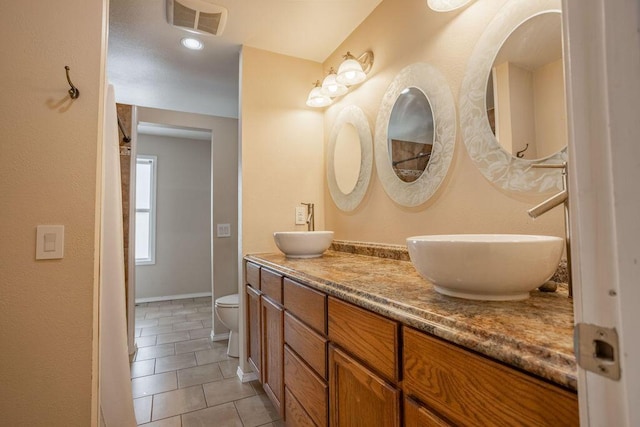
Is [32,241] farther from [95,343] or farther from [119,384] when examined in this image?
[119,384]

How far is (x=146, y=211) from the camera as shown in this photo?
4.46 m

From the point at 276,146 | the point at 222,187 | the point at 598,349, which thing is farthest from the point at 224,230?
the point at 598,349

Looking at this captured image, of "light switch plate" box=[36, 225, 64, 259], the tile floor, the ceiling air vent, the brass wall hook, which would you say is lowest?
the tile floor

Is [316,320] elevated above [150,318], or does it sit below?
above

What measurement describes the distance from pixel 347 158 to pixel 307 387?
152cm

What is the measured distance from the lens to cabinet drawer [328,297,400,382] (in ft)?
2.64

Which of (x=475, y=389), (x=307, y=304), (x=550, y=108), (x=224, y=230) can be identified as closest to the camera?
(x=475, y=389)

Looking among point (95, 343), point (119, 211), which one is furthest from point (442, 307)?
point (119, 211)

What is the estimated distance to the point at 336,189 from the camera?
7.73ft

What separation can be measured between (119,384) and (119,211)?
82 centimetres

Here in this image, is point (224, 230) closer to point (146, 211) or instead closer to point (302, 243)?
point (302, 243)

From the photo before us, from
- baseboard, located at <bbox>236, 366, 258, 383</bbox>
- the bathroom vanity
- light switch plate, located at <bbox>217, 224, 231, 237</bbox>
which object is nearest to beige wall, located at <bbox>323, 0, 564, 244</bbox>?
the bathroom vanity

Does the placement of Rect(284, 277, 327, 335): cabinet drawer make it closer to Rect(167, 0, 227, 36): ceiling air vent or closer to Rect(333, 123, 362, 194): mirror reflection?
Rect(333, 123, 362, 194): mirror reflection

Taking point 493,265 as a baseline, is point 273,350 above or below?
below
